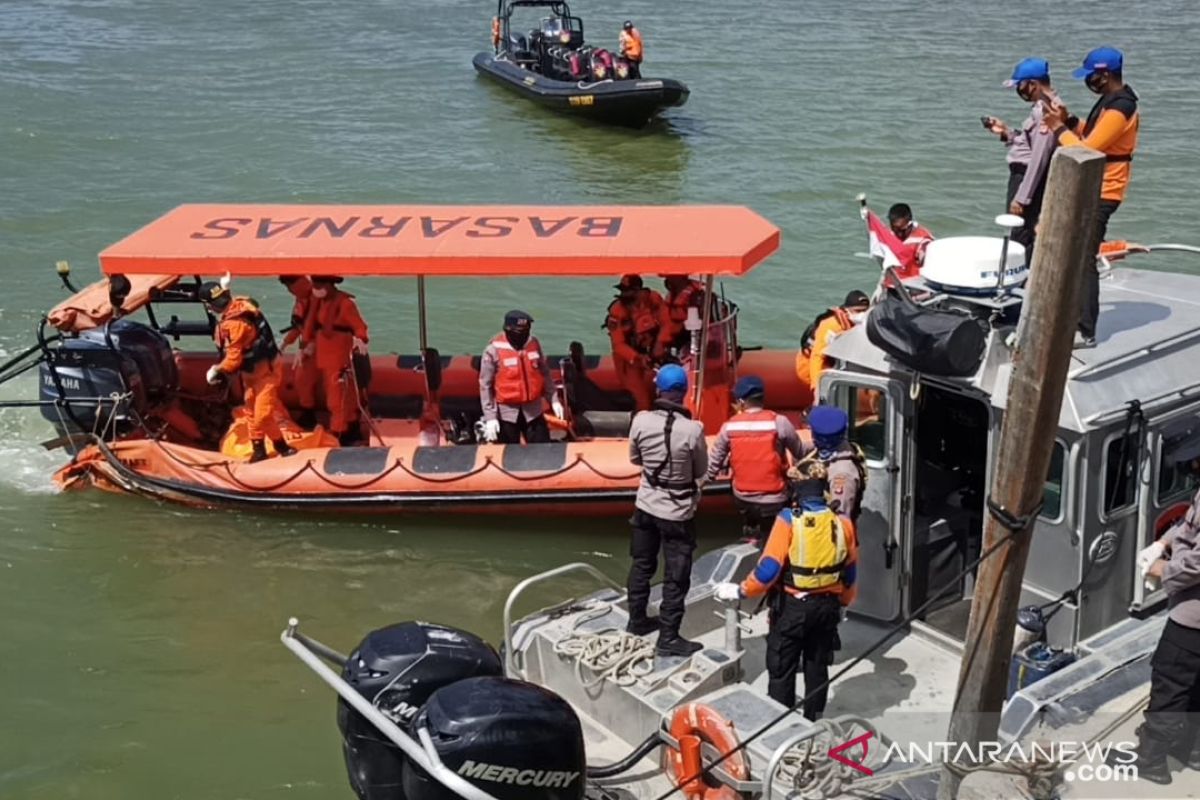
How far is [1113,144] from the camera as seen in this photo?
579cm

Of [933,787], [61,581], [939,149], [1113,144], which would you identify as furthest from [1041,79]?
[939,149]

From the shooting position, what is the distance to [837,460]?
5562mm

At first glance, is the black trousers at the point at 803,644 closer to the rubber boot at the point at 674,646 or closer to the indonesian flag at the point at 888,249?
the rubber boot at the point at 674,646

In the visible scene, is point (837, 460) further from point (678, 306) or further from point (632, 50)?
point (632, 50)

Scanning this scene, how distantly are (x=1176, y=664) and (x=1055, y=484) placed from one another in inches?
38.9

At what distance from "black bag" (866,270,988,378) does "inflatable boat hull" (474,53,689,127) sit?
1554 cm

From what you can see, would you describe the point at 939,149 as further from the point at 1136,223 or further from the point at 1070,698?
the point at 1070,698

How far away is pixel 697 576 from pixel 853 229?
10.5 m

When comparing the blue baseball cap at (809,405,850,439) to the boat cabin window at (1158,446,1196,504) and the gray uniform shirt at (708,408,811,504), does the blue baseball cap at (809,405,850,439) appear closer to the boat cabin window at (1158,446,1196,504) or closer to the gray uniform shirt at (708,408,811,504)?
the gray uniform shirt at (708,408,811,504)

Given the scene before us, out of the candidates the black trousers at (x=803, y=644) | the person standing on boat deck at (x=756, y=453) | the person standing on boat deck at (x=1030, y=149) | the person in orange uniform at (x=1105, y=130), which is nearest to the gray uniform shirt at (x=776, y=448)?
the person standing on boat deck at (x=756, y=453)

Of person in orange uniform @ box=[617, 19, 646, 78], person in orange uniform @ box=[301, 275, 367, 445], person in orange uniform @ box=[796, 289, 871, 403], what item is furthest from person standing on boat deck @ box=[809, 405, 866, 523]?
person in orange uniform @ box=[617, 19, 646, 78]

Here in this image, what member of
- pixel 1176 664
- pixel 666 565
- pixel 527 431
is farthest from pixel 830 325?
pixel 1176 664

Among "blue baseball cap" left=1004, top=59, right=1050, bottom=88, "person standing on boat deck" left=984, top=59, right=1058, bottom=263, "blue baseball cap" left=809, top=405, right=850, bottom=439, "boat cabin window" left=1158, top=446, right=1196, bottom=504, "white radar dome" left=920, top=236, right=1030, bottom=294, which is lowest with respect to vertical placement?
"boat cabin window" left=1158, top=446, right=1196, bottom=504

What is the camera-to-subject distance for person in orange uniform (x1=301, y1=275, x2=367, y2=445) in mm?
9258
